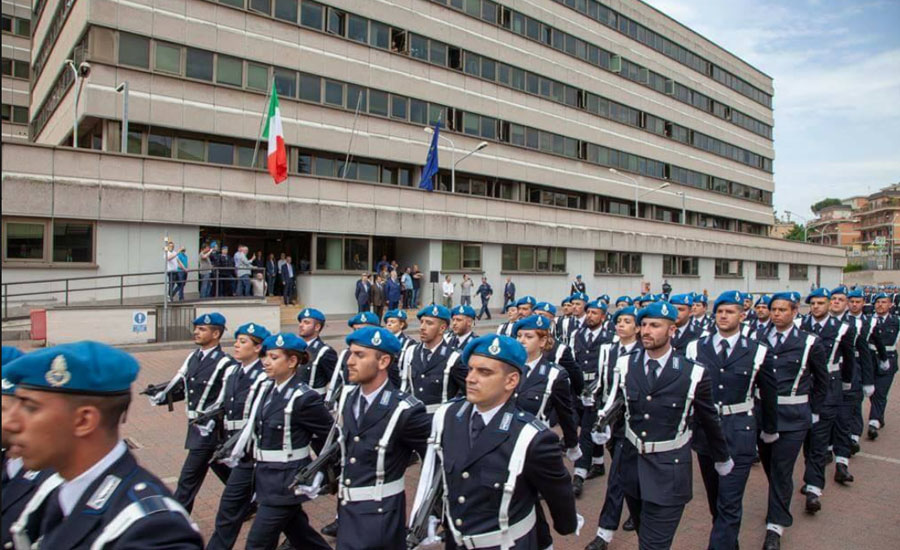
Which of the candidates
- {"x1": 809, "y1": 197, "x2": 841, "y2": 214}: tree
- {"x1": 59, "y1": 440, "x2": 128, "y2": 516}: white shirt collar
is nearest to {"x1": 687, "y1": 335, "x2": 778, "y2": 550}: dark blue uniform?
{"x1": 59, "y1": 440, "x2": 128, "y2": 516}: white shirt collar

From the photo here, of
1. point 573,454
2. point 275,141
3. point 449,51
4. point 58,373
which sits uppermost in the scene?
point 449,51

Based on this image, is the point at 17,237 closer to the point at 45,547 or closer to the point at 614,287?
the point at 45,547

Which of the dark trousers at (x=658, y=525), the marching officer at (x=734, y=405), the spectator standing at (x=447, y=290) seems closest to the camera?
the dark trousers at (x=658, y=525)

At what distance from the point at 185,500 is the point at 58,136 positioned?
87.1 feet

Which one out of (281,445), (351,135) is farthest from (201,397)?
(351,135)

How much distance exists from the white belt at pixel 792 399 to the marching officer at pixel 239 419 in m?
5.14

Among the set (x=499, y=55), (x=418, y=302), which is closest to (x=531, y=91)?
(x=499, y=55)

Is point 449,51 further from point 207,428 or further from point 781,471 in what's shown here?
point 781,471

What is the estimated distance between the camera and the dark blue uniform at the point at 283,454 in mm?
4695

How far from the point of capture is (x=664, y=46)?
50.7 meters

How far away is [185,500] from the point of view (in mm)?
5664

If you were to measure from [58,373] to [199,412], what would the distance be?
4099 millimetres

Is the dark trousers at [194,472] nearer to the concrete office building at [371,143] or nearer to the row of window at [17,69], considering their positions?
the concrete office building at [371,143]

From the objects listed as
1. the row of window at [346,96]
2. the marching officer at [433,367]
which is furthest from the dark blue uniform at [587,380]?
the row of window at [346,96]
